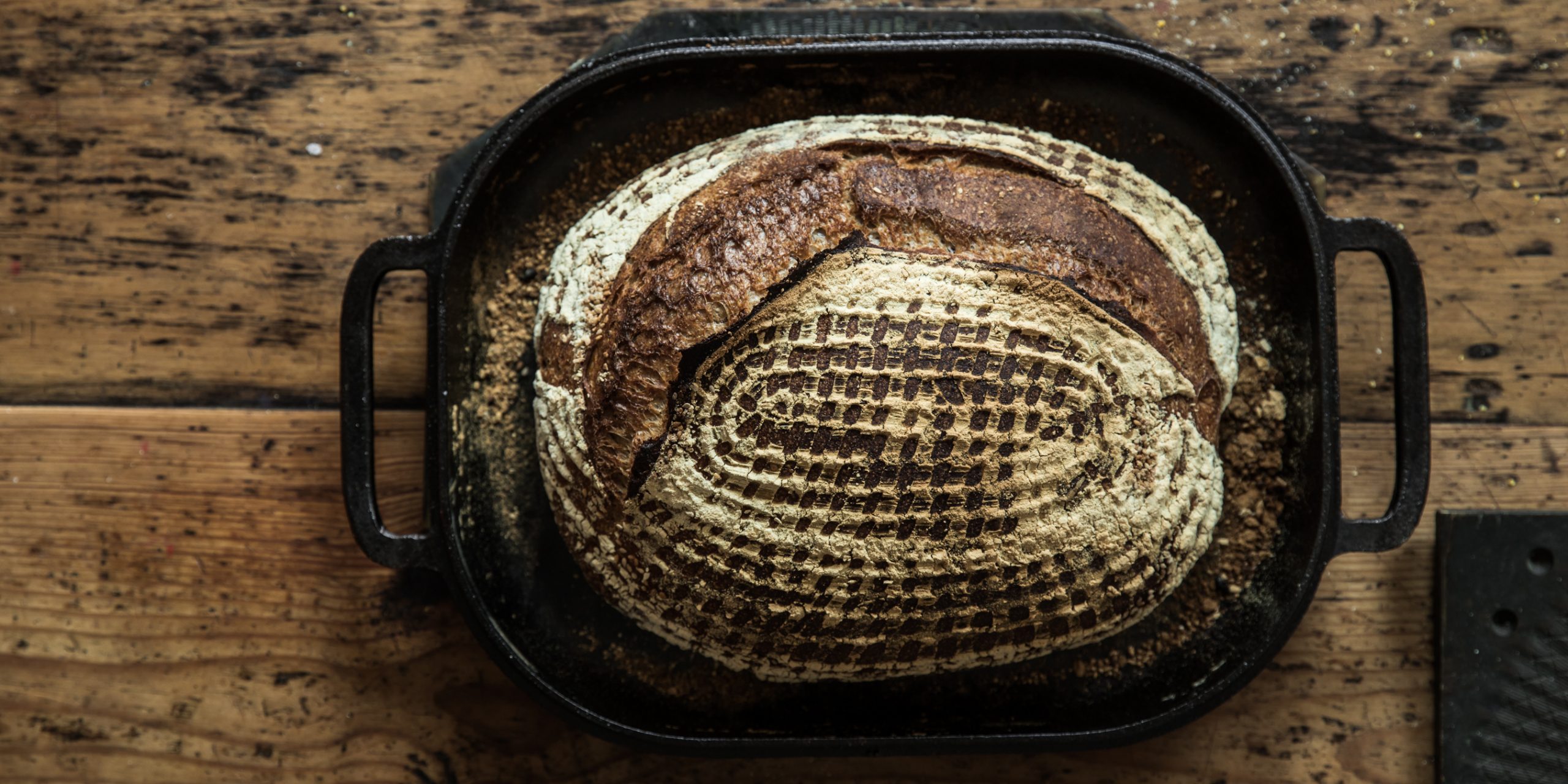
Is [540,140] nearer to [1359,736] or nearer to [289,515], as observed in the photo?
[289,515]

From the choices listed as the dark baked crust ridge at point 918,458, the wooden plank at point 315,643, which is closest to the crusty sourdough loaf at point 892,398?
the dark baked crust ridge at point 918,458

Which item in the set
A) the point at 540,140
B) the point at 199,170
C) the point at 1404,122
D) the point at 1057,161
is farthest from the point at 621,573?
the point at 1404,122

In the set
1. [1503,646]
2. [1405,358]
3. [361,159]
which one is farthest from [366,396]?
[1503,646]

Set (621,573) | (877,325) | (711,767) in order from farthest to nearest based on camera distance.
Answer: (711,767) → (621,573) → (877,325)

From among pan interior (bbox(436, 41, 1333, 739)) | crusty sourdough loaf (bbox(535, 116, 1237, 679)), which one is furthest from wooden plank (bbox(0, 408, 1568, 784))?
crusty sourdough loaf (bbox(535, 116, 1237, 679))

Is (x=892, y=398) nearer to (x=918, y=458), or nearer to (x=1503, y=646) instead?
(x=918, y=458)
